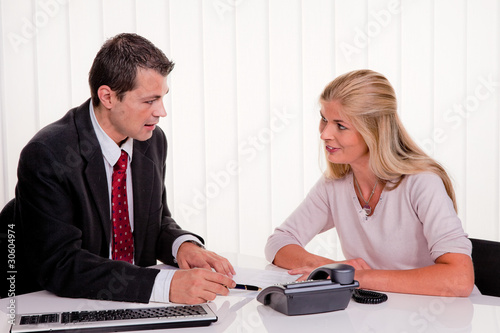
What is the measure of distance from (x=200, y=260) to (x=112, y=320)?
54 cm

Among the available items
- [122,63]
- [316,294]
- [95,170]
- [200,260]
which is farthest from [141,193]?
[316,294]

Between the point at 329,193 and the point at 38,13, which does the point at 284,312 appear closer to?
the point at 329,193

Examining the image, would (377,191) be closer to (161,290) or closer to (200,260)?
(200,260)

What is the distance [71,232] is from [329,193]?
989mm

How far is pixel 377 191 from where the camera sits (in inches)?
79.0

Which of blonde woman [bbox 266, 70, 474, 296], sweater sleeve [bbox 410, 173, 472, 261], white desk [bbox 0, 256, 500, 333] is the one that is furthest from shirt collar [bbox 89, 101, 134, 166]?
sweater sleeve [bbox 410, 173, 472, 261]

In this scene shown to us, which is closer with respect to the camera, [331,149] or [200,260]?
[200,260]

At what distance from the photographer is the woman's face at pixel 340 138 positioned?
1.94 m

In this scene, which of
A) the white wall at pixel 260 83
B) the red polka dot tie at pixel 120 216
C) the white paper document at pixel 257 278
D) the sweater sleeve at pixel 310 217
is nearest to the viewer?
the white paper document at pixel 257 278

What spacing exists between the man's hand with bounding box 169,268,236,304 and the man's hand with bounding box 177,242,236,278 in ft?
0.66

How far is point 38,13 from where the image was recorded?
297cm

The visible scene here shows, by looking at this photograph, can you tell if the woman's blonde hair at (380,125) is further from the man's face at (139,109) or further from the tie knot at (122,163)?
the tie knot at (122,163)

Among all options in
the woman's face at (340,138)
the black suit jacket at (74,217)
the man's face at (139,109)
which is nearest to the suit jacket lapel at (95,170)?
the black suit jacket at (74,217)

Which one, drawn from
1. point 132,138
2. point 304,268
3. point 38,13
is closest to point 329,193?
point 304,268
